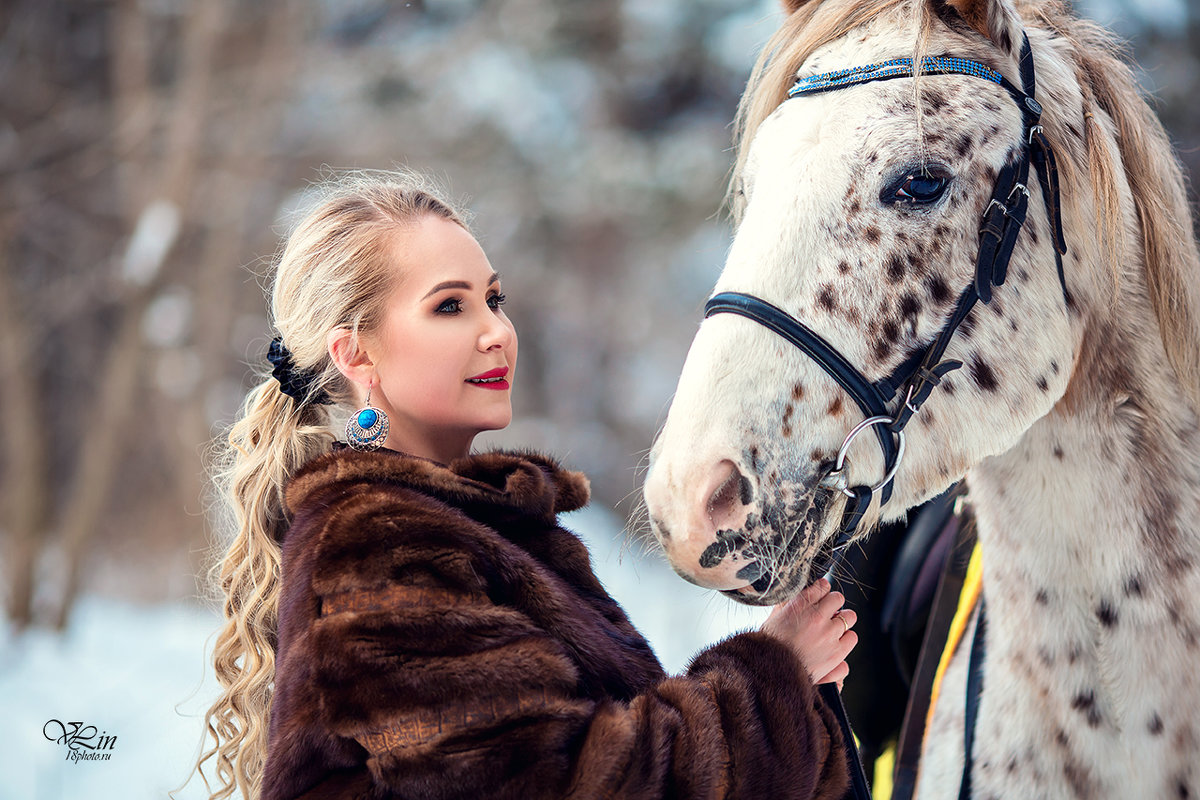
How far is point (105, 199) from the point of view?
865cm

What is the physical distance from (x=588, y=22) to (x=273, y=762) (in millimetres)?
6749

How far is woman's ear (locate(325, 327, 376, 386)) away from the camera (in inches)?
53.6

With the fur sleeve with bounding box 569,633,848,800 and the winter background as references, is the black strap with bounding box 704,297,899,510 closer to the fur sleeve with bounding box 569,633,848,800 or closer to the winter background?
the fur sleeve with bounding box 569,633,848,800

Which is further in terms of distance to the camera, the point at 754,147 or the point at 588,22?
the point at 588,22

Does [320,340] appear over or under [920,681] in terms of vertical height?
over

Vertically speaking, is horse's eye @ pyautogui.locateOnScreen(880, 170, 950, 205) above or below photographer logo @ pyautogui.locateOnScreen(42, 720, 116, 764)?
above

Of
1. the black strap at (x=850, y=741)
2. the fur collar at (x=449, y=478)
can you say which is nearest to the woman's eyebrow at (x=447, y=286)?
the fur collar at (x=449, y=478)

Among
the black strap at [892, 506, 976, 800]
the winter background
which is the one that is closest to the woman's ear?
the black strap at [892, 506, 976, 800]

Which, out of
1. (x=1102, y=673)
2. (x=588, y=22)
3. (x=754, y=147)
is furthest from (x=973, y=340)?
(x=588, y=22)

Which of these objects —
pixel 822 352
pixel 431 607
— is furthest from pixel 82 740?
pixel 822 352

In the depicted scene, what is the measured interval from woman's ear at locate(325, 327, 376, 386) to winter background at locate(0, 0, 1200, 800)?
419cm

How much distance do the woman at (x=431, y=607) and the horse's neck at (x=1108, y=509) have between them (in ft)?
1.17

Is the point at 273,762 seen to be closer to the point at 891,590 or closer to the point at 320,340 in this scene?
the point at 320,340

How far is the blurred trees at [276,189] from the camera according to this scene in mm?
6367
